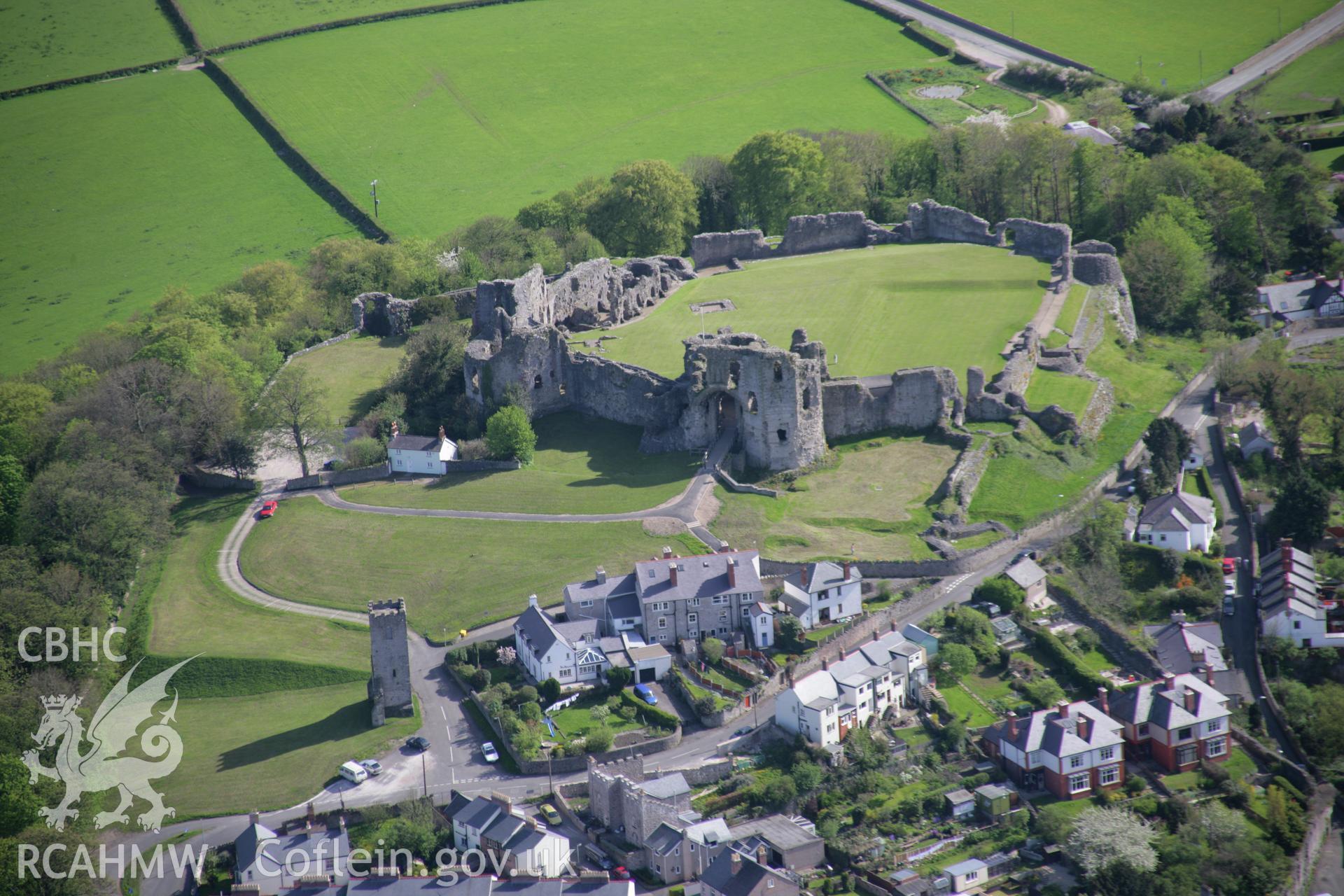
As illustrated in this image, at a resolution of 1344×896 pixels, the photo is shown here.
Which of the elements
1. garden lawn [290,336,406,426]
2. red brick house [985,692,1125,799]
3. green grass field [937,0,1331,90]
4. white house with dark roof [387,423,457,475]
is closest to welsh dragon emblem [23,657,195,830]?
white house with dark roof [387,423,457,475]

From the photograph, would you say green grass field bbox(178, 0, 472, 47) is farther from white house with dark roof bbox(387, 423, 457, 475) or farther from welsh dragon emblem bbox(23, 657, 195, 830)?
welsh dragon emblem bbox(23, 657, 195, 830)

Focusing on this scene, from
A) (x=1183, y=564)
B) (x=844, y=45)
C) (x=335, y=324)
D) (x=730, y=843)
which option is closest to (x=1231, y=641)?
(x=1183, y=564)

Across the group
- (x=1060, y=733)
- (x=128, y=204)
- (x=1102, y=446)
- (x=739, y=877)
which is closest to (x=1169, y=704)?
(x=1060, y=733)

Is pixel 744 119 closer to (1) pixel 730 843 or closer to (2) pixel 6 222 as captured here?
(2) pixel 6 222

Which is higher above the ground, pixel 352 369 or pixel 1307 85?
pixel 1307 85

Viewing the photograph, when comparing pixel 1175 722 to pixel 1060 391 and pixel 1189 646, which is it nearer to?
pixel 1189 646

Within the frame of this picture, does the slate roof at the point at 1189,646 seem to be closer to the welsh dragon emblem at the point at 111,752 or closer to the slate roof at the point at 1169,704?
the slate roof at the point at 1169,704
